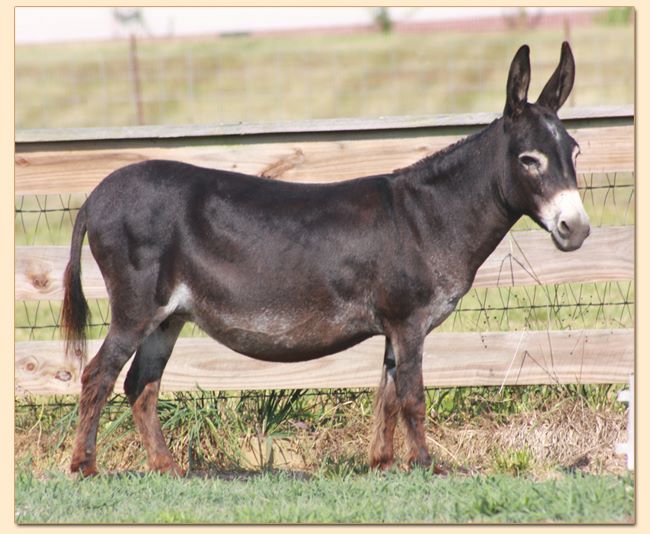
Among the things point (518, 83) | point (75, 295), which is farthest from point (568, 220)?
point (75, 295)

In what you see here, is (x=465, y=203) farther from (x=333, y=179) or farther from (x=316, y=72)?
(x=316, y=72)

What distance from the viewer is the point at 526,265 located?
20.7ft

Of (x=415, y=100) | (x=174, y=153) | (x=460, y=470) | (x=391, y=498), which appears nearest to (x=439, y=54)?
(x=415, y=100)

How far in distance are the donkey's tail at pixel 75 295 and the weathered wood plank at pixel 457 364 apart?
0.79 metres

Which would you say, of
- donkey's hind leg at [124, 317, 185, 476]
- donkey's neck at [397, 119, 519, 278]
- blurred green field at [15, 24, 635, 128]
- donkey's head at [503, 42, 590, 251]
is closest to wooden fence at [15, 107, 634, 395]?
donkey's hind leg at [124, 317, 185, 476]

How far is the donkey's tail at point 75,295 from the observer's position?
212 inches

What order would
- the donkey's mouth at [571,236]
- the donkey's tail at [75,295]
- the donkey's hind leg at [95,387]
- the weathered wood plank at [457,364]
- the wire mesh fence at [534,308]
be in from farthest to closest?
the wire mesh fence at [534,308] < the weathered wood plank at [457,364] < the donkey's tail at [75,295] < the donkey's hind leg at [95,387] < the donkey's mouth at [571,236]

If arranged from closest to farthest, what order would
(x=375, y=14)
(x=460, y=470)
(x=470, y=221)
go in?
(x=470, y=221), (x=460, y=470), (x=375, y=14)

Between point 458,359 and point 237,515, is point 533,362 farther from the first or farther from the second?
point 237,515

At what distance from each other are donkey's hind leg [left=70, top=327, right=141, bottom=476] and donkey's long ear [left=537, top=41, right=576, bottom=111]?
257cm

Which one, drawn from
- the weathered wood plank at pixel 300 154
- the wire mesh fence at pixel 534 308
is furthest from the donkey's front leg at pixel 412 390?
the weathered wood plank at pixel 300 154

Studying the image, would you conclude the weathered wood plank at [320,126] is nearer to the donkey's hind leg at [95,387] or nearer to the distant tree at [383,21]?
the donkey's hind leg at [95,387]

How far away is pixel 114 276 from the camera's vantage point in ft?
17.2

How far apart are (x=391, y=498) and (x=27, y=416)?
298 cm
